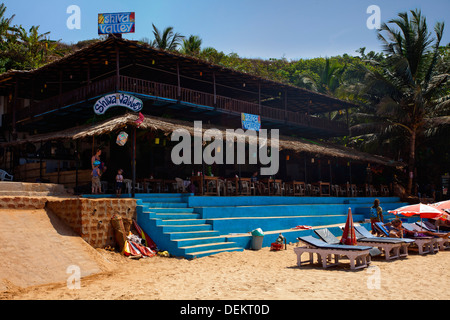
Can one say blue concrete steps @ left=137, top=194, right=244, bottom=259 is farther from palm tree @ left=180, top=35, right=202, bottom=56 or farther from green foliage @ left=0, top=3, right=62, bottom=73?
palm tree @ left=180, top=35, right=202, bottom=56

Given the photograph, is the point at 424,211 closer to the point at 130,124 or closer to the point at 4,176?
the point at 130,124

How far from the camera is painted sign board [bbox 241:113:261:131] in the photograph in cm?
1912

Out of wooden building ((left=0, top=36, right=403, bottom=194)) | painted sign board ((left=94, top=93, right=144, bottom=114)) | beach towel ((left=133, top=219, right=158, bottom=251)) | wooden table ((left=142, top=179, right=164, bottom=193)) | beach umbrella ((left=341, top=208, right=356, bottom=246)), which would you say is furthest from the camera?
wooden building ((left=0, top=36, right=403, bottom=194))

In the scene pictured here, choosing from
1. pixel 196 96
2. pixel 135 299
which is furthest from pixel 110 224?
pixel 196 96

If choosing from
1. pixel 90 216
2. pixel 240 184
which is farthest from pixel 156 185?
pixel 90 216

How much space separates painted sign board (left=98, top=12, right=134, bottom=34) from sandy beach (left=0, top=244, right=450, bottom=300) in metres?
10.5

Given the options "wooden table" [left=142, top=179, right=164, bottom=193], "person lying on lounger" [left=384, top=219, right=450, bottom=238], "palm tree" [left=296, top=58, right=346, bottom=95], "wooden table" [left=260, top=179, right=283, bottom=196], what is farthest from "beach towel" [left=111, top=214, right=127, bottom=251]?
"palm tree" [left=296, top=58, right=346, bottom=95]

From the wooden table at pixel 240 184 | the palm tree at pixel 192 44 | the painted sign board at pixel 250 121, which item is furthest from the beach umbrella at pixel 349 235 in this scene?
the palm tree at pixel 192 44

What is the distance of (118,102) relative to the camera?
15.0 m

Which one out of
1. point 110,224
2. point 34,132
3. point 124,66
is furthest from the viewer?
point 34,132

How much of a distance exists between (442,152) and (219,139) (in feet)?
54.2

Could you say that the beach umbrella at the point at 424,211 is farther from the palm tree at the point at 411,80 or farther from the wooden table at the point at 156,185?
the palm tree at the point at 411,80

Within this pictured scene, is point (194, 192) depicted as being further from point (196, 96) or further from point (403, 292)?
point (403, 292)

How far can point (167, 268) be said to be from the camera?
8.55 metres
